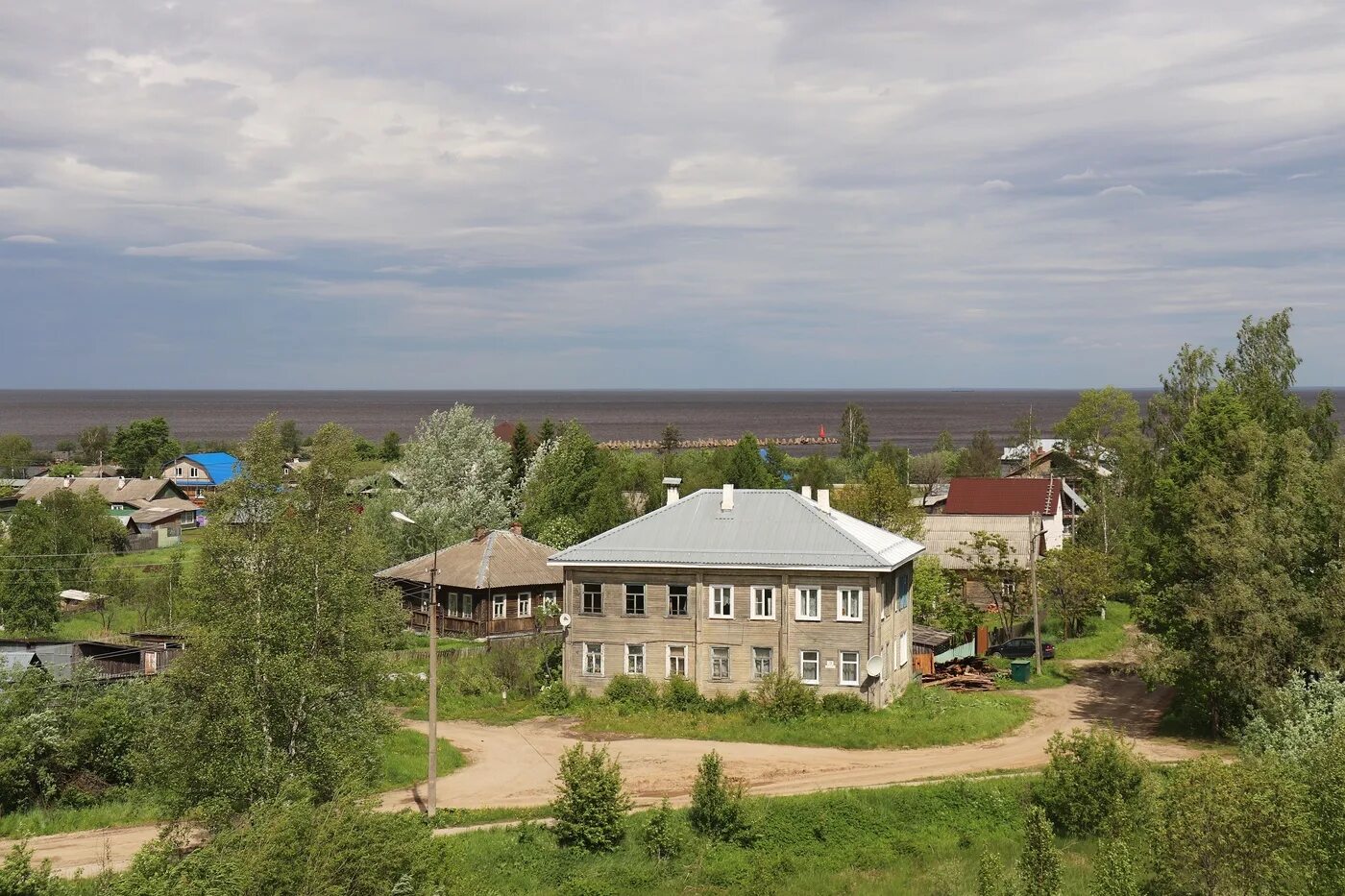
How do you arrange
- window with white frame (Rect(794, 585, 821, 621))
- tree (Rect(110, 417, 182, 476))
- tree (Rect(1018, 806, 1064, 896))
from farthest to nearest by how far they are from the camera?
tree (Rect(110, 417, 182, 476))
window with white frame (Rect(794, 585, 821, 621))
tree (Rect(1018, 806, 1064, 896))

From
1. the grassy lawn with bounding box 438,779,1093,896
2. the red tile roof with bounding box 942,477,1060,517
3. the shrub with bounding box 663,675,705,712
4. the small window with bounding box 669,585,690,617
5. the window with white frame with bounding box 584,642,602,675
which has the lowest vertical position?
the grassy lawn with bounding box 438,779,1093,896

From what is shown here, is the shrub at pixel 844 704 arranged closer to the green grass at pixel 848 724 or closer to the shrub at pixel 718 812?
the green grass at pixel 848 724

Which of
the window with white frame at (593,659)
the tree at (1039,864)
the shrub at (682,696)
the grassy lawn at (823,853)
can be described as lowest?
the grassy lawn at (823,853)

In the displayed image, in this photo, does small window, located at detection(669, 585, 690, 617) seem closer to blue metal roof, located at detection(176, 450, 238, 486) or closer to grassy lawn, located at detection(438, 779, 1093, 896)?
grassy lawn, located at detection(438, 779, 1093, 896)

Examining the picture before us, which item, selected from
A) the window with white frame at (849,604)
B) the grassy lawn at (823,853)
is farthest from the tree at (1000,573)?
the grassy lawn at (823,853)

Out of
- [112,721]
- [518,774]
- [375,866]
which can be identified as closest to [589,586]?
[518,774]

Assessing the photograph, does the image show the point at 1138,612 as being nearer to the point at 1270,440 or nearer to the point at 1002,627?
the point at 1270,440

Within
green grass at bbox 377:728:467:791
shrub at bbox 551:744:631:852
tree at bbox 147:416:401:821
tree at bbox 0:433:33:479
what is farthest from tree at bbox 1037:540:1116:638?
tree at bbox 0:433:33:479
